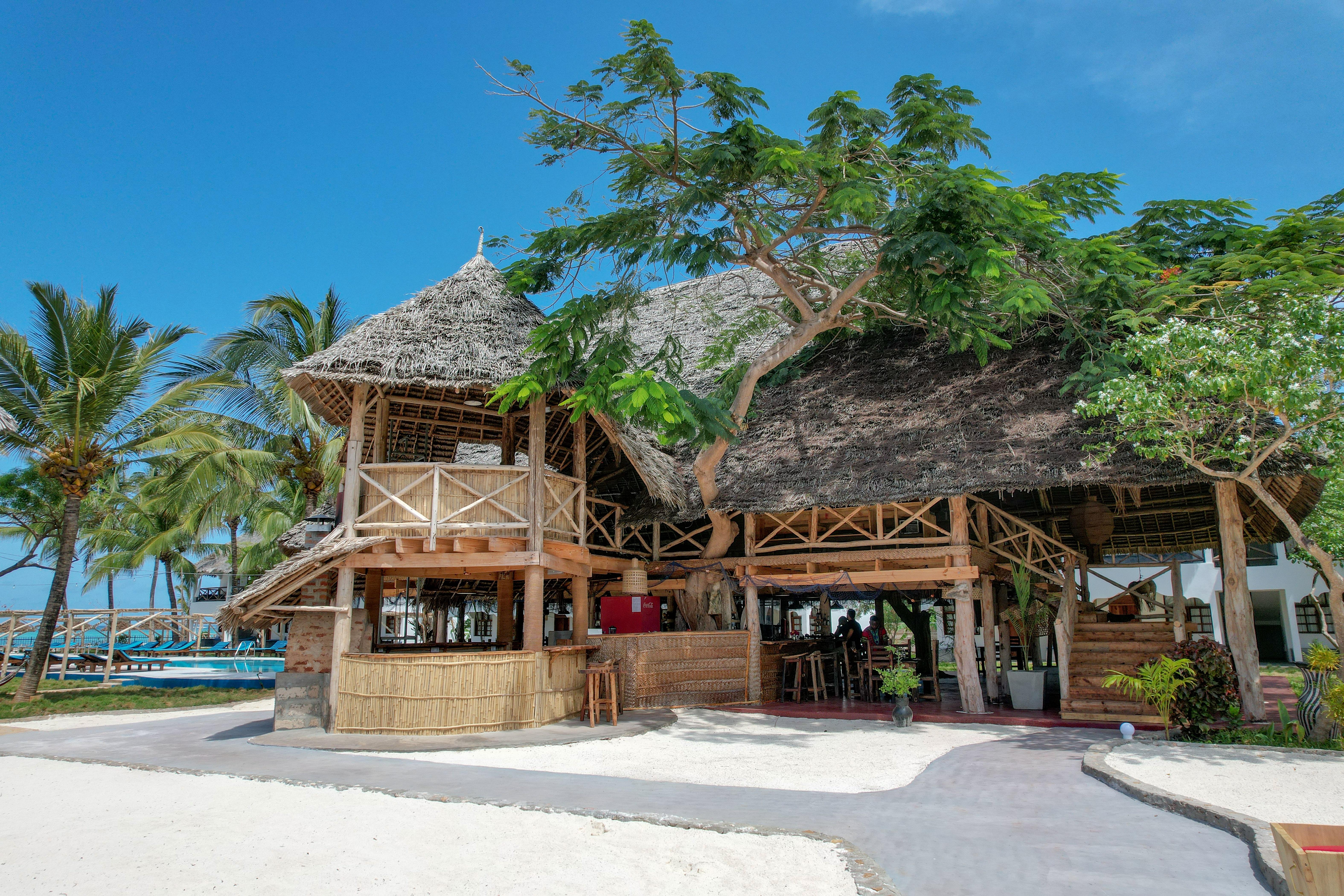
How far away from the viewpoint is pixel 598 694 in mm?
11148

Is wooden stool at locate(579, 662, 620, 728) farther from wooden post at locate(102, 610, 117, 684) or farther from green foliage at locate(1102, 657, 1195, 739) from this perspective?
wooden post at locate(102, 610, 117, 684)

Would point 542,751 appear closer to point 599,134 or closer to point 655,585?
point 655,585

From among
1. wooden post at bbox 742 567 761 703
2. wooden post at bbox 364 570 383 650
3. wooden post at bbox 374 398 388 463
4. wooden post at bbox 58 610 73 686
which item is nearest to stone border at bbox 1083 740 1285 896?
wooden post at bbox 742 567 761 703

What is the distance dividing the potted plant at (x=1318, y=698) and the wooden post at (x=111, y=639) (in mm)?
21128

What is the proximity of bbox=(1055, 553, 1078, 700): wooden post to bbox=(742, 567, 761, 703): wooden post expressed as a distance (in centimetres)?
432

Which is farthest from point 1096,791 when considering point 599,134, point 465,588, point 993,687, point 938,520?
point 465,588

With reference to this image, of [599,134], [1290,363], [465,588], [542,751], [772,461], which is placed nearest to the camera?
[1290,363]

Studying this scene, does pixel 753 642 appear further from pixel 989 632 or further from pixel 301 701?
pixel 301 701

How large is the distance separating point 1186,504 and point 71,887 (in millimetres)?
15775

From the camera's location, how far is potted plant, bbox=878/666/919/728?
10.8 m

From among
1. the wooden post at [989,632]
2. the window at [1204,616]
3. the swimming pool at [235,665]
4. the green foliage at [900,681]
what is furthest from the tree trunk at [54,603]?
the window at [1204,616]

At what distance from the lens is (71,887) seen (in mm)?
4504

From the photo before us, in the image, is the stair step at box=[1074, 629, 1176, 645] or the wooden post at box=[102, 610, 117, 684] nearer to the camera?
the stair step at box=[1074, 629, 1176, 645]

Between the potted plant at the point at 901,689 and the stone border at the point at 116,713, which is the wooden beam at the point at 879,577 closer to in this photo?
the potted plant at the point at 901,689
